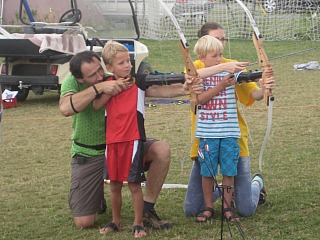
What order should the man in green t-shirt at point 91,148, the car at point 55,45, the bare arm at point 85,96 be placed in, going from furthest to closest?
the car at point 55,45, the man in green t-shirt at point 91,148, the bare arm at point 85,96

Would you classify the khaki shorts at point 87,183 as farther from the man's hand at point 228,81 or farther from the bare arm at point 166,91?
the man's hand at point 228,81

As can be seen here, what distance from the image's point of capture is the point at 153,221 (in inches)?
204

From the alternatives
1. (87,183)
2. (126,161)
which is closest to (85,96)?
(126,161)

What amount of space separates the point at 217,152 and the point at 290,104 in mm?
6176

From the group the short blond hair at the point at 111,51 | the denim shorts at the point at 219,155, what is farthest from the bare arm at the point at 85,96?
the denim shorts at the point at 219,155

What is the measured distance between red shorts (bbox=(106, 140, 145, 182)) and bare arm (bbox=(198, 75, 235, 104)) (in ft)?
1.74

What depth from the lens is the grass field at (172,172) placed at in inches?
202

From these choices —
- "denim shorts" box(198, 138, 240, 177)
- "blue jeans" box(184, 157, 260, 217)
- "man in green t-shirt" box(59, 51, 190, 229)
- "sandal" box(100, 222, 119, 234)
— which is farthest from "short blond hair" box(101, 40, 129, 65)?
"sandal" box(100, 222, 119, 234)

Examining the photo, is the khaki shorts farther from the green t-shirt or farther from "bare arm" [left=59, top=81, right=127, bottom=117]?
"bare arm" [left=59, top=81, right=127, bottom=117]

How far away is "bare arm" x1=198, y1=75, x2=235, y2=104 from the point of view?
197 inches

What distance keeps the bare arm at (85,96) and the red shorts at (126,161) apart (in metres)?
0.34

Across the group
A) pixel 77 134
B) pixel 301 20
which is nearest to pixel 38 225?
pixel 77 134

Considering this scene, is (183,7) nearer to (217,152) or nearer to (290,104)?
(290,104)

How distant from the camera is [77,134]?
541cm
